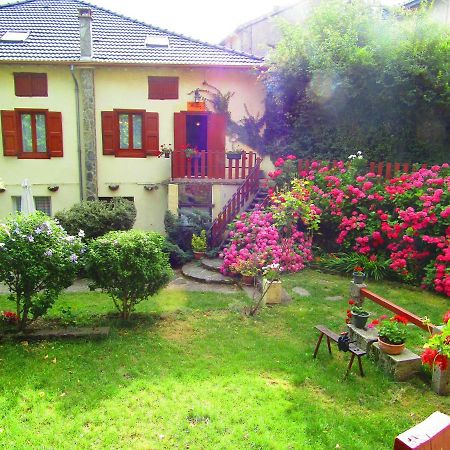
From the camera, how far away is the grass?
12.2 ft

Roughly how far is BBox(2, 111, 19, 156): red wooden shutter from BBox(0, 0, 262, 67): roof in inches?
63.4

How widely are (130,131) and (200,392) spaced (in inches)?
389

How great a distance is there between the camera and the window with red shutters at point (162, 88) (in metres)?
12.5

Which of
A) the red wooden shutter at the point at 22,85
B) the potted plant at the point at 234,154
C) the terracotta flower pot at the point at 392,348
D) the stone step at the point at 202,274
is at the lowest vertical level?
the stone step at the point at 202,274

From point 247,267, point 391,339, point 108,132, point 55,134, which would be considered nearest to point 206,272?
point 247,267

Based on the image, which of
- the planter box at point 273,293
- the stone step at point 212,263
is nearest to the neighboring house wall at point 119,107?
the stone step at point 212,263

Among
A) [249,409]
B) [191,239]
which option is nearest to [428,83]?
[191,239]

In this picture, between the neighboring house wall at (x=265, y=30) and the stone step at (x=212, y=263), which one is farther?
the neighboring house wall at (x=265, y=30)

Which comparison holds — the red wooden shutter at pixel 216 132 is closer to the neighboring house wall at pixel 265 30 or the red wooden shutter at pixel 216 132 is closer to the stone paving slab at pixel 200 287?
the neighboring house wall at pixel 265 30

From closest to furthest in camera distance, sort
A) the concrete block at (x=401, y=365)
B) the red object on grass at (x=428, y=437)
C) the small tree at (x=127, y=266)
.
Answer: the red object on grass at (x=428, y=437) < the concrete block at (x=401, y=365) < the small tree at (x=127, y=266)

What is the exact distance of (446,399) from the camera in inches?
171

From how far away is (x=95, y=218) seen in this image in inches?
392

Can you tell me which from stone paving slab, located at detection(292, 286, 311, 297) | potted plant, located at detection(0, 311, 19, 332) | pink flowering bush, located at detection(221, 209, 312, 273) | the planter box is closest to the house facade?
pink flowering bush, located at detection(221, 209, 312, 273)

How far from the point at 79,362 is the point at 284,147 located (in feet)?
30.9
